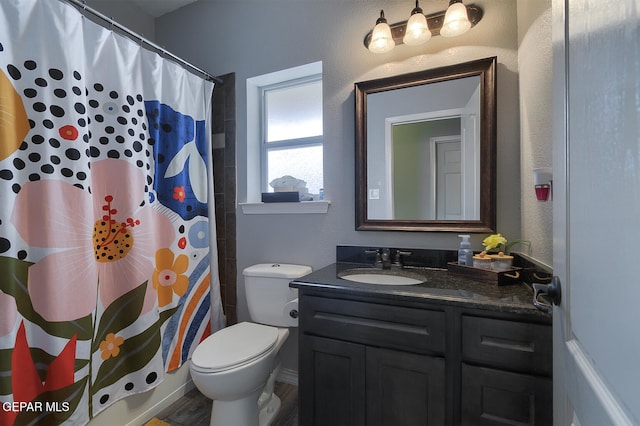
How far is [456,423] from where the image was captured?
3.22 ft

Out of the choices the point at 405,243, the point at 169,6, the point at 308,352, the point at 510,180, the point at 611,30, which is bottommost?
the point at 308,352

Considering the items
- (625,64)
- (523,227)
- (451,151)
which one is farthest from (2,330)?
(523,227)

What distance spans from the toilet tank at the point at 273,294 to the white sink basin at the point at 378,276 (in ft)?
1.09

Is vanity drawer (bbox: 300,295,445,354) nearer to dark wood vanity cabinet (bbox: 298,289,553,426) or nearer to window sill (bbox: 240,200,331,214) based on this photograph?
dark wood vanity cabinet (bbox: 298,289,553,426)

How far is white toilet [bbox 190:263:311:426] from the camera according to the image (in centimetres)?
126

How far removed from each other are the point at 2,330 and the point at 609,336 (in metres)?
1.71

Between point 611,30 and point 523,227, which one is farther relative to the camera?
point 523,227

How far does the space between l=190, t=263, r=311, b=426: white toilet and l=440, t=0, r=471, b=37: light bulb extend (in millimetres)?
1492

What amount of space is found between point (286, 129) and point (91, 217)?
1289 mm

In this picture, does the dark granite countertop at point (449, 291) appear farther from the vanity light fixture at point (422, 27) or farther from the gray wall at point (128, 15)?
the gray wall at point (128, 15)

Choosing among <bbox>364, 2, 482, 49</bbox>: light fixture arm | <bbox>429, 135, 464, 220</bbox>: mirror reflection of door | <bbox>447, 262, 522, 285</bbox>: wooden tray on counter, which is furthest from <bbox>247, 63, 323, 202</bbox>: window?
<bbox>447, 262, 522, 285</bbox>: wooden tray on counter

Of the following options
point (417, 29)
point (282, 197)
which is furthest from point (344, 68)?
point (282, 197)

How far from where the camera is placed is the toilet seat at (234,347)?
1266 millimetres

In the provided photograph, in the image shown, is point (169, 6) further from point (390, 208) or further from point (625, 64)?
point (625, 64)
